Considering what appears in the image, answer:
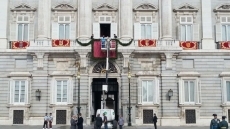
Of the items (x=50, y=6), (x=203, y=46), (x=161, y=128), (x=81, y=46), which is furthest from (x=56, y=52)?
(x=203, y=46)

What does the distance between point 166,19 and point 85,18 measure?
9830mm

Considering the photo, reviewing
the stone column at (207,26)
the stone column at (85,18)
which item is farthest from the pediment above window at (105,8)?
the stone column at (207,26)

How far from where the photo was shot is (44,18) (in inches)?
1725

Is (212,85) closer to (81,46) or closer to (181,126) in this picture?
(181,126)

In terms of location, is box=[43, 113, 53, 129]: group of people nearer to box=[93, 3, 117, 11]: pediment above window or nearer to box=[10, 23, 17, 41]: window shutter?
box=[10, 23, 17, 41]: window shutter

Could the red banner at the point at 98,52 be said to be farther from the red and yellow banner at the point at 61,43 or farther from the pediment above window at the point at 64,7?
the pediment above window at the point at 64,7

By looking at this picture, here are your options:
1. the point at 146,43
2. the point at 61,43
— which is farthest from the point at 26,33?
the point at 146,43

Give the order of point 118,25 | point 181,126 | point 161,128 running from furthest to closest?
point 118,25, point 181,126, point 161,128

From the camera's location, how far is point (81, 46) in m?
42.3

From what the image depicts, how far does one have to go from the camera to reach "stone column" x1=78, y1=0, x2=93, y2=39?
43469 mm

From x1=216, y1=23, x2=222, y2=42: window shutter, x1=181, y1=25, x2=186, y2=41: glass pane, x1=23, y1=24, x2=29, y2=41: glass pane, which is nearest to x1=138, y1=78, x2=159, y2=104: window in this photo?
x1=181, y1=25, x2=186, y2=41: glass pane

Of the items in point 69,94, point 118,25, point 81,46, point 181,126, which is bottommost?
point 181,126

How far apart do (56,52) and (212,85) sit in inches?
748

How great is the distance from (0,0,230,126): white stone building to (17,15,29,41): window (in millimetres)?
123
